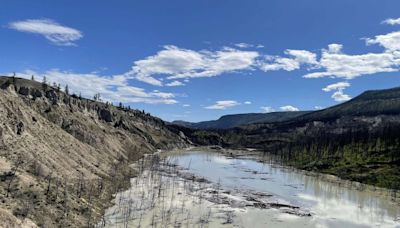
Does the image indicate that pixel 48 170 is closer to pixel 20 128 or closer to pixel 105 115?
pixel 20 128

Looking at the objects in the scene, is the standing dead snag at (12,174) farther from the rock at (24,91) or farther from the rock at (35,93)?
the rock at (35,93)

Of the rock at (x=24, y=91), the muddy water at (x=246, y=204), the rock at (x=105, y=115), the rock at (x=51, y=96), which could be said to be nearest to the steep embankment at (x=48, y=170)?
the rock at (x=24, y=91)

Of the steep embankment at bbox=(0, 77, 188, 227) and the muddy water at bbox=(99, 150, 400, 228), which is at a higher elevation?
the steep embankment at bbox=(0, 77, 188, 227)

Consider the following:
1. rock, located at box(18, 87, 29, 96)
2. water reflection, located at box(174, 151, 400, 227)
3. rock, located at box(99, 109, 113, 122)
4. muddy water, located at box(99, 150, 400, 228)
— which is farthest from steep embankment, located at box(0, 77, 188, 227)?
rock, located at box(99, 109, 113, 122)

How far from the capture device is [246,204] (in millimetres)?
69188

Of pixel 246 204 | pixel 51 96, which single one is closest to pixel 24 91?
pixel 51 96

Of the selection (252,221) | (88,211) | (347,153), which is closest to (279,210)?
(252,221)

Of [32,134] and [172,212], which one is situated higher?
[32,134]

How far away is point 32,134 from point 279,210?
4309cm

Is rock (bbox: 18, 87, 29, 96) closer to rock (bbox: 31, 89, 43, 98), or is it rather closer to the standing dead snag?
rock (bbox: 31, 89, 43, 98)

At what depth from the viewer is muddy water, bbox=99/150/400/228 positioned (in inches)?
2146

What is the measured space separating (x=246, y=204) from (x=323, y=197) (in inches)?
859

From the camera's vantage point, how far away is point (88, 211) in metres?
49.4

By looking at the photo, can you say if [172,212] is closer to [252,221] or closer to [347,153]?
[252,221]
